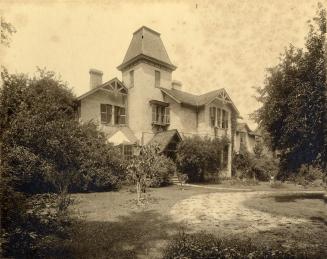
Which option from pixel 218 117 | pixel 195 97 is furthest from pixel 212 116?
pixel 195 97

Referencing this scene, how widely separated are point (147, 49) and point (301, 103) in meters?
17.0

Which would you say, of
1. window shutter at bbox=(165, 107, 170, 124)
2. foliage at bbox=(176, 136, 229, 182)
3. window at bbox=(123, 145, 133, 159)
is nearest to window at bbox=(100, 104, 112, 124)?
window at bbox=(123, 145, 133, 159)

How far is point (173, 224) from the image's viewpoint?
8.38 m

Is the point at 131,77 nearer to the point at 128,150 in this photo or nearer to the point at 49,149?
the point at 128,150

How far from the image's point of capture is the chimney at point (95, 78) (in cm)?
2295

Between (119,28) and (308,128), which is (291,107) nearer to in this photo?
(308,128)

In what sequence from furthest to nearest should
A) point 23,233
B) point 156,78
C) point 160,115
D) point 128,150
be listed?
point 156,78
point 160,115
point 128,150
point 23,233

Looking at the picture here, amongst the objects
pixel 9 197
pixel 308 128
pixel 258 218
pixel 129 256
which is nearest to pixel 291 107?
pixel 308 128

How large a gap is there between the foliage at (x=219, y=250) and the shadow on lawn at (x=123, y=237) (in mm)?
426

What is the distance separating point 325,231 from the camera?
7.74 metres

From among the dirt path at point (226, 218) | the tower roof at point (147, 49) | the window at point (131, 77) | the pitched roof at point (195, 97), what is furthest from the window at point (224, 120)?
the dirt path at point (226, 218)

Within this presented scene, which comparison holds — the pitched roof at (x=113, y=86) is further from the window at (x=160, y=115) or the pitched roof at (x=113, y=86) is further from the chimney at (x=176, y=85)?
the chimney at (x=176, y=85)

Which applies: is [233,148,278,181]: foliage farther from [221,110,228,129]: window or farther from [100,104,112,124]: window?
[100,104,112,124]: window

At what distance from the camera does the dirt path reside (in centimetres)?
816
